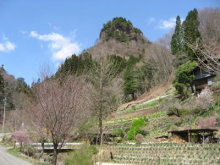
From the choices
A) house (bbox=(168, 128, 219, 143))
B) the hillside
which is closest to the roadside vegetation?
house (bbox=(168, 128, 219, 143))

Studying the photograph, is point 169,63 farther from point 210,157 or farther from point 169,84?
point 210,157

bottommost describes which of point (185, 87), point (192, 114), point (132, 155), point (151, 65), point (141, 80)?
point (132, 155)

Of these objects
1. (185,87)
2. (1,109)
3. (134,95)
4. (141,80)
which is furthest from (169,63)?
(1,109)

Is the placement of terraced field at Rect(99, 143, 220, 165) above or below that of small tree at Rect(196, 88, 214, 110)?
below

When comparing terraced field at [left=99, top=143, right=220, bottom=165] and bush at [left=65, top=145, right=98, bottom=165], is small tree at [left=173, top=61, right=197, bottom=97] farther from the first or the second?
bush at [left=65, top=145, right=98, bottom=165]

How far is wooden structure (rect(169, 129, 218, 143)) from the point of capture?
1316 centimetres

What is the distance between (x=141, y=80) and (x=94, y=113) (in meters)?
35.8

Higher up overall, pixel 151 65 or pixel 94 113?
pixel 151 65

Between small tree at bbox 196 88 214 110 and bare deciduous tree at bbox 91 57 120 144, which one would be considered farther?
small tree at bbox 196 88 214 110

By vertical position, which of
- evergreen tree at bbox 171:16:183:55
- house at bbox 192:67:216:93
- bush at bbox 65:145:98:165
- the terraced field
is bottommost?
the terraced field

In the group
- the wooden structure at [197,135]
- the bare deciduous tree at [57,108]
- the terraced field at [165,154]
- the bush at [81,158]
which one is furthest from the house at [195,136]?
the bare deciduous tree at [57,108]

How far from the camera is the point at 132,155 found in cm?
1397

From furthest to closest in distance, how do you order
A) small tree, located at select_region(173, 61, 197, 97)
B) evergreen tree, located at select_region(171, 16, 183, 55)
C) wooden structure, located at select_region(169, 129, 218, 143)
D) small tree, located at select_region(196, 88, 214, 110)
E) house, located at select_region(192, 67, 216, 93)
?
evergreen tree, located at select_region(171, 16, 183, 55)
small tree, located at select_region(173, 61, 197, 97)
house, located at select_region(192, 67, 216, 93)
small tree, located at select_region(196, 88, 214, 110)
wooden structure, located at select_region(169, 129, 218, 143)

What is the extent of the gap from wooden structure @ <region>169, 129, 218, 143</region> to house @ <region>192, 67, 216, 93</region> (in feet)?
55.4
